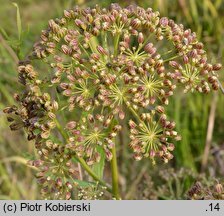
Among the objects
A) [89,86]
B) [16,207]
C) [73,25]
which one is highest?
[73,25]

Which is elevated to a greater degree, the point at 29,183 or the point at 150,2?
the point at 150,2

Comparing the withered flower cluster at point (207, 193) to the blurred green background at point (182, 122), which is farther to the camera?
the blurred green background at point (182, 122)

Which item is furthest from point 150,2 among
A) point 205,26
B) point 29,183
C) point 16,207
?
point 16,207

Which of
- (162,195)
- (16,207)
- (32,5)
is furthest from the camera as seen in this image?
(32,5)

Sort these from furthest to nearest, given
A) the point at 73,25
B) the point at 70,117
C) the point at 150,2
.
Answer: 1. the point at 150,2
2. the point at 70,117
3. the point at 73,25

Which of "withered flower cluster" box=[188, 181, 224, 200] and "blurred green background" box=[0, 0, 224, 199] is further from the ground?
"blurred green background" box=[0, 0, 224, 199]

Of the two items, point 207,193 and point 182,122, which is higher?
point 182,122

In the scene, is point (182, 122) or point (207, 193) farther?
point (182, 122)

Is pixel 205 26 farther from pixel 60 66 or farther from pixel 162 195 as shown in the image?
pixel 60 66
